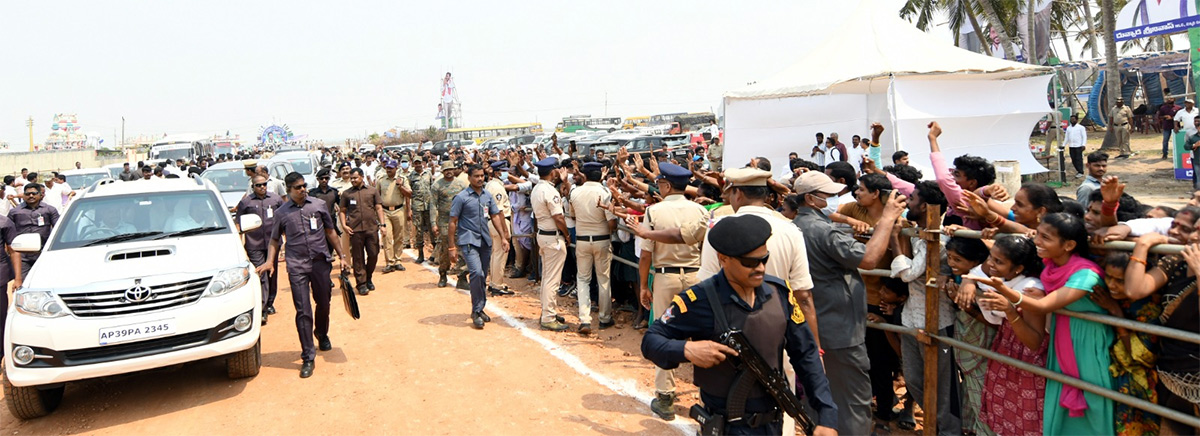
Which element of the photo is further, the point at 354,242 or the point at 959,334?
the point at 354,242

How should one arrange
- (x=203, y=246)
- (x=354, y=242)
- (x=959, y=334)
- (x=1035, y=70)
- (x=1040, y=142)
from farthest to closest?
(x=1040, y=142), (x=1035, y=70), (x=354, y=242), (x=203, y=246), (x=959, y=334)

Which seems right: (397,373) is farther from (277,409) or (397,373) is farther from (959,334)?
(959,334)

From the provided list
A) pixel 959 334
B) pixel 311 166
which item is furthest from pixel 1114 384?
pixel 311 166

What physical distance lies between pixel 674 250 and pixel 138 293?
13.3ft

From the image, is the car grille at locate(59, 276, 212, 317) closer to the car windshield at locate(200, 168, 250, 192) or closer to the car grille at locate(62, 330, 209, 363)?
the car grille at locate(62, 330, 209, 363)

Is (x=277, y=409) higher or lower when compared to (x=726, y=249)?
lower

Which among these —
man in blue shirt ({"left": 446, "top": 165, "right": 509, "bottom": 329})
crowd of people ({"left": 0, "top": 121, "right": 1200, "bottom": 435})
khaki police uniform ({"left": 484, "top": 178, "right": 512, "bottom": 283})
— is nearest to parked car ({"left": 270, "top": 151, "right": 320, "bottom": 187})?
khaki police uniform ({"left": 484, "top": 178, "right": 512, "bottom": 283})

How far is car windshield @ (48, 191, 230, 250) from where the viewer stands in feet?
20.3

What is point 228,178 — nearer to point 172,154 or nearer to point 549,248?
point 549,248

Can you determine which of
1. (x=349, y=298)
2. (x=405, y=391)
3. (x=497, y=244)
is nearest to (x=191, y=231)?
(x=349, y=298)

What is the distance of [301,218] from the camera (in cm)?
658

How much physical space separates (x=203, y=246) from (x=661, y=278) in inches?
153

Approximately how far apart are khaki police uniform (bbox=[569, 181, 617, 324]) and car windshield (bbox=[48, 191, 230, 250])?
3.31 meters

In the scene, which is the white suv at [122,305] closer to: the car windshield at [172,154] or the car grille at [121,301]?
the car grille at [121,301]
